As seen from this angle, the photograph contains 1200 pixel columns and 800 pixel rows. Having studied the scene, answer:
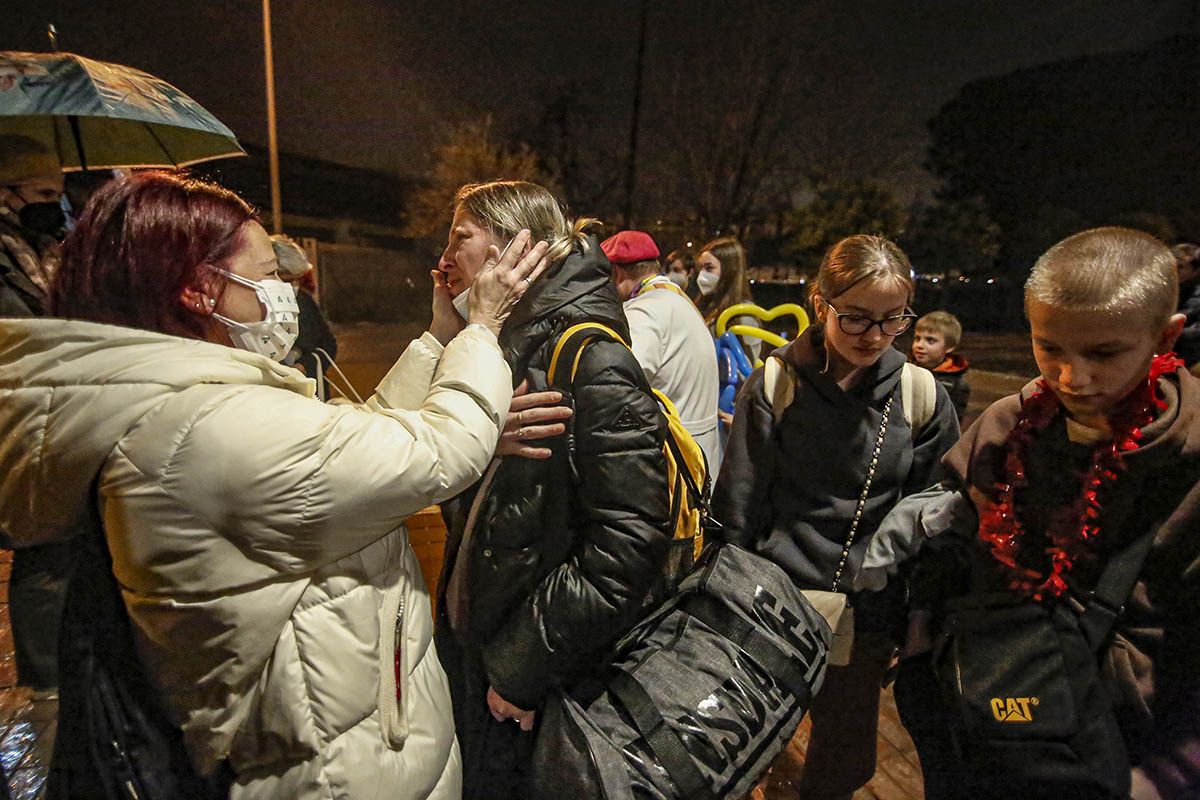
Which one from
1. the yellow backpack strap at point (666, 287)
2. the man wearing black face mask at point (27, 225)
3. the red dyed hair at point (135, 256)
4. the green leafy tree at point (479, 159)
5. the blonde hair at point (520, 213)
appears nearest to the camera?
the red dyed hair at point (135, 256)

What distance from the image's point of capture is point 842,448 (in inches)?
78.2

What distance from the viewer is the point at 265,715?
3.82 ft

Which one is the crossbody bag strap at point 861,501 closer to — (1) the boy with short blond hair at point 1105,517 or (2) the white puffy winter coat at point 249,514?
(1) the boy with short blond hair at point 1105,517

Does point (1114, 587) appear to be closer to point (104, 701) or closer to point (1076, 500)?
point (1076, 500)

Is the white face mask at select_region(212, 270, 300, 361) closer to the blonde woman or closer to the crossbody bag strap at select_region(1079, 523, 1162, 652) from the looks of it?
the blonde woman

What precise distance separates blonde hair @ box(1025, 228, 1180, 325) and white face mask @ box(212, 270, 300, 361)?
1.57 metres

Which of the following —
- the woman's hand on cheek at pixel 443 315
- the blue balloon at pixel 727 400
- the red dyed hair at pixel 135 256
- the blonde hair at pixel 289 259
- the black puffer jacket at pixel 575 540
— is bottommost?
the blue balloon at pixel 727 400

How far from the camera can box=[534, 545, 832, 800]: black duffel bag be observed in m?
1.41

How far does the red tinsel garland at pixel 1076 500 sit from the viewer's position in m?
1.31

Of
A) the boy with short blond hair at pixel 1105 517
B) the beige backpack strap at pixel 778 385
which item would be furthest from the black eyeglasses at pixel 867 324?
the boy with short blond hair at pixel 1105 517

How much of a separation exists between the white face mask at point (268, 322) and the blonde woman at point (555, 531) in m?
0.48

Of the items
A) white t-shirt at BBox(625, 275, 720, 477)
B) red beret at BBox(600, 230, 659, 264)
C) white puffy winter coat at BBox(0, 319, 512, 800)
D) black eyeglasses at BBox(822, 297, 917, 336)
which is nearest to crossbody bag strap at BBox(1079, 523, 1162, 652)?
black eyeglasses at BBox(822, 297, 917, 336)

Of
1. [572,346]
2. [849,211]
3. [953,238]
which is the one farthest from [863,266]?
[953,238]

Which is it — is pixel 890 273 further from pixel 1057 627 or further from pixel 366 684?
pixel 366 684
